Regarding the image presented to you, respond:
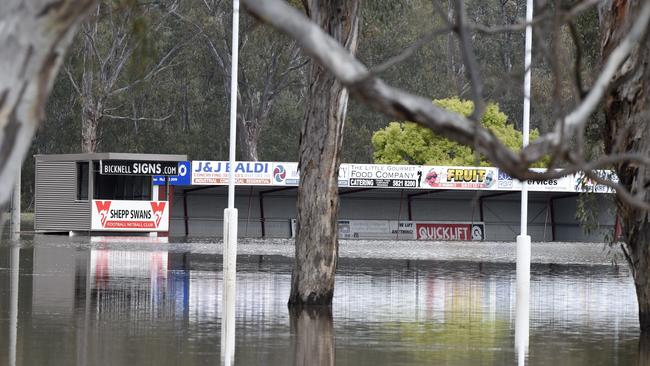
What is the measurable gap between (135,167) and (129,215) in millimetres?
1683

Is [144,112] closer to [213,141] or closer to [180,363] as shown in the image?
[213,141]

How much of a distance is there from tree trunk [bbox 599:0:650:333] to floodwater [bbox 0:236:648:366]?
2.96 feet

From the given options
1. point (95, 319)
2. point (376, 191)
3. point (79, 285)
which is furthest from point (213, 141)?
point (95, 319)

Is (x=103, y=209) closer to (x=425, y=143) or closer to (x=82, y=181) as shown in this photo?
(x=82, y=181)

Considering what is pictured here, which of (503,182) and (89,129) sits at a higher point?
(89,129)

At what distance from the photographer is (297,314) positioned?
57.3 ft

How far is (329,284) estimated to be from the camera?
18.2 meters

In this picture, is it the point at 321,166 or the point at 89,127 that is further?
the point at 89,127

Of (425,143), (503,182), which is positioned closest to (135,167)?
(503,182)

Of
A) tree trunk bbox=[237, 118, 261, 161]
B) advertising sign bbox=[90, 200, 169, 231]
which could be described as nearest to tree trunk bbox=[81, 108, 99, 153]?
tree trunk bbox=[237, 118, 261, 161]

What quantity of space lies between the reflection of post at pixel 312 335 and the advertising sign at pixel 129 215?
92.0 ft

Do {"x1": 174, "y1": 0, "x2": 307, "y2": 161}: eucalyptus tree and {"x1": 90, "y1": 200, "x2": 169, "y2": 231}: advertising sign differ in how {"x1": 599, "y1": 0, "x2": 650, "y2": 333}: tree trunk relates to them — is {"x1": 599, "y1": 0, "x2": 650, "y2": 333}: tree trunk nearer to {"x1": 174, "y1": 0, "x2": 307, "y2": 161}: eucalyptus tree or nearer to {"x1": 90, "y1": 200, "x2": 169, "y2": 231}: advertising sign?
{"x1": 90, "y1": 200, "x2": 169, "y2": 231}: advertising sign

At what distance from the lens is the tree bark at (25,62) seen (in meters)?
5.71

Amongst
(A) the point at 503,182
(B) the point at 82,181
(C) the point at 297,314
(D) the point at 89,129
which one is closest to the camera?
(C) the point at 297,314
